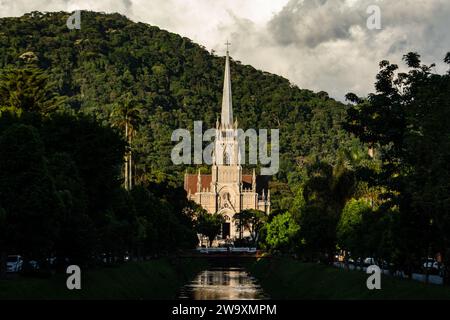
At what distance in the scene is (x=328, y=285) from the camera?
87188mm

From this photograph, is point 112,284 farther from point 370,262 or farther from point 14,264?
point 370,262

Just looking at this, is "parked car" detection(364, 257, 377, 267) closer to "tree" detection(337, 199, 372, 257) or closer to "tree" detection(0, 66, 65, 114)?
"tree" detection(337, 199, 372, 257)

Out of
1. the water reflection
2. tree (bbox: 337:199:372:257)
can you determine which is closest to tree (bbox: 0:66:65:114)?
the water reflection

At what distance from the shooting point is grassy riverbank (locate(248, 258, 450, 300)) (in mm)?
61688

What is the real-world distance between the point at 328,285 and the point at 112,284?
20451 millimetres

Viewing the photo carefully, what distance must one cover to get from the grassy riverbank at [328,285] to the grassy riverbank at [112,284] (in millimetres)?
11845

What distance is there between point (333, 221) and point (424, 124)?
177 ft

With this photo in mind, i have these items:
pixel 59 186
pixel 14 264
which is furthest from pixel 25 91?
pixel 59 186

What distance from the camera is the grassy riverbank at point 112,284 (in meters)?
56.2

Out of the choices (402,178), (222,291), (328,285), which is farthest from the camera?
(222,291)

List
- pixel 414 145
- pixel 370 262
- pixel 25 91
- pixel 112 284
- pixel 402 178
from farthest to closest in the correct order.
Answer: pixel 370 262
pixel 25 91
pixel 112 284
pixel 402 178
pixel 414 145

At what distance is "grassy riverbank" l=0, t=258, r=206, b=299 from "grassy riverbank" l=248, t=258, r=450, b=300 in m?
11.8
